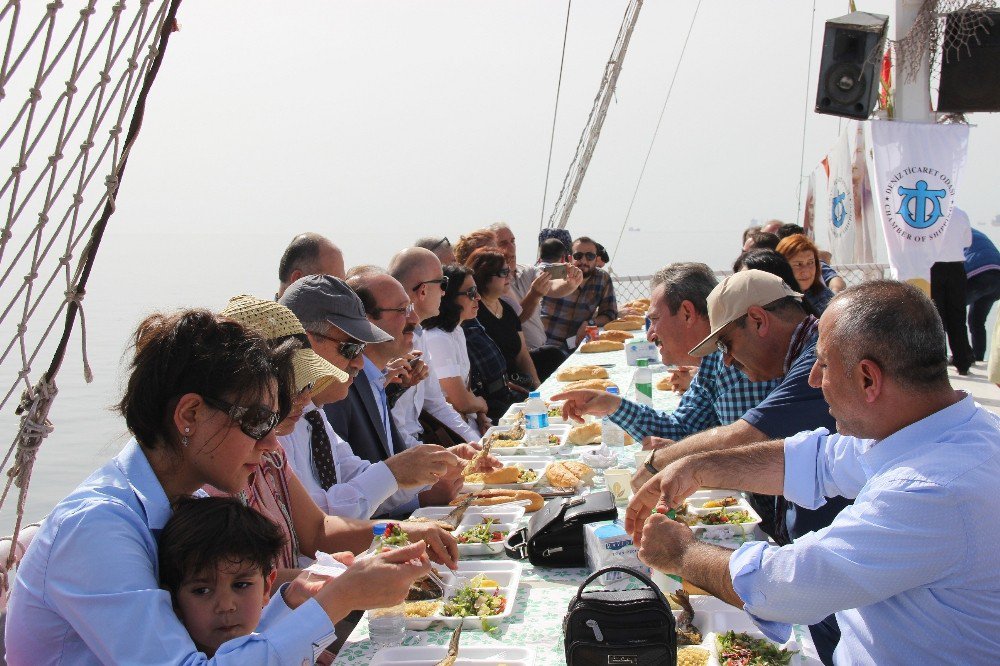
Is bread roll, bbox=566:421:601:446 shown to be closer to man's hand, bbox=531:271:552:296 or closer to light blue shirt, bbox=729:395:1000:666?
light blue shirt, bbox=729:395:1000:666

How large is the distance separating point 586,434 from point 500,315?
2849 mm

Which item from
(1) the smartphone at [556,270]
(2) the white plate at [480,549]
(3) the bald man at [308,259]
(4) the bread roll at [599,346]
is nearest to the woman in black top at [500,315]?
(4) the bread roll at [599,346]

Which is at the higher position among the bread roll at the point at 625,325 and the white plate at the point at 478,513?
the white plate at the point at 478,513

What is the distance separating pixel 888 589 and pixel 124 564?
1.52 m

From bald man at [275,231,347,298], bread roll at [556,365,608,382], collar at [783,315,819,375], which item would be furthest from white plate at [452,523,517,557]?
bread roll at [556,365,608,382]

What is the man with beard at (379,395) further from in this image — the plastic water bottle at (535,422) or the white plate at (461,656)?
the white plate at (461,656)

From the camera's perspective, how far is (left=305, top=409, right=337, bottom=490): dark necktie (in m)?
3.31

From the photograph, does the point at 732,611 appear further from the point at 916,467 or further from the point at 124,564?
the point at 124,564

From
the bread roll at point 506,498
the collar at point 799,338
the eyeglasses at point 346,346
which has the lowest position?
the bread roll at point 506,498

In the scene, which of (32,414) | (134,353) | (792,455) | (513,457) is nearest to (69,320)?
(32,414)

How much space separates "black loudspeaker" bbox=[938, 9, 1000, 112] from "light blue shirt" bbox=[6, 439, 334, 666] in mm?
9186

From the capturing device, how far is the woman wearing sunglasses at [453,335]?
5.71 meters

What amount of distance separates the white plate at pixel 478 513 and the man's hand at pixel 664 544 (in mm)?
963

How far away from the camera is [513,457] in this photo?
4.30 m
